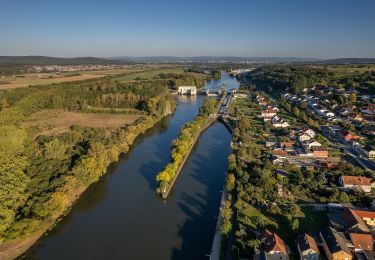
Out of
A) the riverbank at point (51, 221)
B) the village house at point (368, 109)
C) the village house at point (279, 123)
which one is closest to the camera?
the riverbank at point (51, 221)

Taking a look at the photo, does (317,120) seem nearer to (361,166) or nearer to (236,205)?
(361,166)

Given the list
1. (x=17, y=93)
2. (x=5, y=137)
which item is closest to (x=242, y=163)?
(x=5, y=137)

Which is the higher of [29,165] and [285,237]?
[29,165]

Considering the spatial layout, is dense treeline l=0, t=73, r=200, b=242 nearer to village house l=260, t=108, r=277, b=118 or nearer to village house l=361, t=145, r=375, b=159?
village house l=260, t=108, r=277, b=118

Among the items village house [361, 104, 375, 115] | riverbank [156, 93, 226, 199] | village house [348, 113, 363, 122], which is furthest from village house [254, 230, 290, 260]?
village house [361, 104, 375, 115]

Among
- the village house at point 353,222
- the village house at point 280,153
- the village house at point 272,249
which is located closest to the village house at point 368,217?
the village house at point 353,222

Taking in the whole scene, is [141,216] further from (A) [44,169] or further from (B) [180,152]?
(B) [180,152]

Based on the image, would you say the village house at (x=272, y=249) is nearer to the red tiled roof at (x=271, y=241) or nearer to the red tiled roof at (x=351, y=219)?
the red tiled roof at (x=271, y=241)

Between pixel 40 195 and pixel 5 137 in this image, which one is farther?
pixel 5 137
